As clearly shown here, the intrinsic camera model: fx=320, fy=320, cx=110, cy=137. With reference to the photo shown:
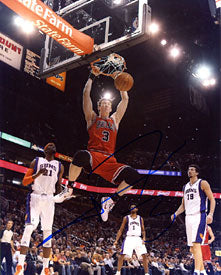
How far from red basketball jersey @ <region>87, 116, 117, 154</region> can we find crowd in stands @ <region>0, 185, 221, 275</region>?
2268 millimetres

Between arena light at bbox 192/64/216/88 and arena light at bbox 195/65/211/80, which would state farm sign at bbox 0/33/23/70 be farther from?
arena light at bbox 195/65/211/80

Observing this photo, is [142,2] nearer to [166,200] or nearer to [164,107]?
[164,107]

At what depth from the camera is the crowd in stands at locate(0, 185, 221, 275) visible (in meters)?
8.63

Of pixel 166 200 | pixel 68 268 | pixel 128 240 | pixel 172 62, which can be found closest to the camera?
pixel 128 240

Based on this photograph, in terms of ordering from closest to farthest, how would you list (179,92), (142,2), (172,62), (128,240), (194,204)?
(194,204) < (142,2) < (128,240) < (172,62) < (179,92)

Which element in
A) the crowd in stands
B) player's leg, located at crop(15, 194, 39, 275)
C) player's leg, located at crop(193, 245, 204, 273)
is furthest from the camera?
the crowd in stands

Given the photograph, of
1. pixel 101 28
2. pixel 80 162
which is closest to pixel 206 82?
pixel 101 28

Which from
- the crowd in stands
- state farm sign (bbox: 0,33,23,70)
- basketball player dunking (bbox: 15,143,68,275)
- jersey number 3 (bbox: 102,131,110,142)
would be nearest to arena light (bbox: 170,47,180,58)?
state farm sign (bbox: 0,33,23,70)

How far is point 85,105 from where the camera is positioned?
629 cm

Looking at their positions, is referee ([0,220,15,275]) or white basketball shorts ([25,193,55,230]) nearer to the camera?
white basketball shorts ([25,193,55,230])

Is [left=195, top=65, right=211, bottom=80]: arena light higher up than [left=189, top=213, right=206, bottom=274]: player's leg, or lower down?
higher up

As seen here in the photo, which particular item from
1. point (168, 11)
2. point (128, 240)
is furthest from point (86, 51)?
point (168, 11)

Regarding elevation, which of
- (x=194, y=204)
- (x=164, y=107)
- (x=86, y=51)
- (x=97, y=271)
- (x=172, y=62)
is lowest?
(x=97, y=271)

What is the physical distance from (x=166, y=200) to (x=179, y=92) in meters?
8.51
